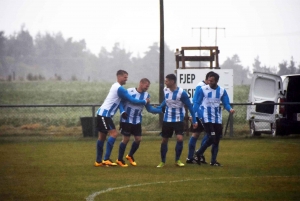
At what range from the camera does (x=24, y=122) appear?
38.7m

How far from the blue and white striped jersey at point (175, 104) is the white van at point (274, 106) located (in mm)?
10609

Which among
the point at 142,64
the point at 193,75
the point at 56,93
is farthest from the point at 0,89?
the point at 142,64

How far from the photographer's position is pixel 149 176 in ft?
47.4

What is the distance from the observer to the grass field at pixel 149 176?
11.7 metres

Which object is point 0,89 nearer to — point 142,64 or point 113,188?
point 113,188

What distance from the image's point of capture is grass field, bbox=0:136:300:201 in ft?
38.4

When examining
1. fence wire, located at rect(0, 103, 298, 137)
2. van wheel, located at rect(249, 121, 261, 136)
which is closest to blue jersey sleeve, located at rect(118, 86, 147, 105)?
van wheel, located at rect(249, 121, 261, 136)

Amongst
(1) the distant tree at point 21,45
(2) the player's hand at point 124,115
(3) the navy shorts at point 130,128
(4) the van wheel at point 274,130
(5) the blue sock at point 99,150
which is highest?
(1) the distant tree at point 21,45

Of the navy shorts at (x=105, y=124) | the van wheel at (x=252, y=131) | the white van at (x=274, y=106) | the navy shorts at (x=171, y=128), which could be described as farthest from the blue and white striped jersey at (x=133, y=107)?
the van wheel at (x=252, y=131)

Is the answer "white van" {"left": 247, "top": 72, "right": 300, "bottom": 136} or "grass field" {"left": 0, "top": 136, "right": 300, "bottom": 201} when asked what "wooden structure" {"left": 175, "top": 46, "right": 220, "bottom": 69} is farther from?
"grass field" {"left": 0, "top": 136, "right": 300, "bottom": 201}

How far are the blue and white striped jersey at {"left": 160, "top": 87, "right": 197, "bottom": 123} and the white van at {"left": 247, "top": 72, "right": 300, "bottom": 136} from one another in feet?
34.8

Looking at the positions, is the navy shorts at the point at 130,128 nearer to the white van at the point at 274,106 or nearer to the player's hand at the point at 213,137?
the player's hand at the point at 213,137

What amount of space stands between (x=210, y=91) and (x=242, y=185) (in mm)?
3899

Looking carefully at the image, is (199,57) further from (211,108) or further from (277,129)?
(211,108)
